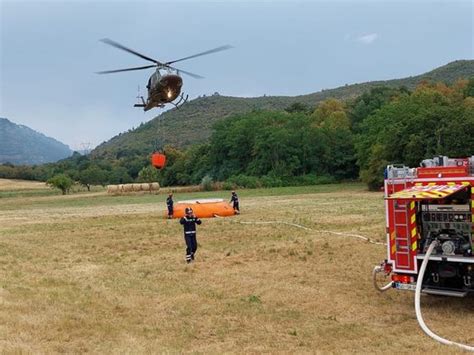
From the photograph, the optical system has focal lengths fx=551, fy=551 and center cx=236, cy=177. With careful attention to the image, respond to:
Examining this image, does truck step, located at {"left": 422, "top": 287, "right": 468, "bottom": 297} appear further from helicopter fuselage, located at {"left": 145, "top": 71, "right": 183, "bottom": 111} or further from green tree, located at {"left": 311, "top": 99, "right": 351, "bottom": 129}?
green tree, located at {"left": 311, "top": 99, "right": 351, "bottom": 129}

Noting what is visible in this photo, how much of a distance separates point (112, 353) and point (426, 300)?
16.9ft

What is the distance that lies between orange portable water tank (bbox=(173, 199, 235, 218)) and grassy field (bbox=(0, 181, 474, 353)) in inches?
324

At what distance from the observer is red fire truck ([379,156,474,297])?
7.88 meters

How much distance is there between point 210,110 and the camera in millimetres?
162500

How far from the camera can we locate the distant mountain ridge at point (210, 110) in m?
131

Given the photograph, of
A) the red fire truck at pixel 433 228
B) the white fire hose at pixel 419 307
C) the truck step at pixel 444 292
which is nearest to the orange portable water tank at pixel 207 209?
the red fire truck at pixel 433 228

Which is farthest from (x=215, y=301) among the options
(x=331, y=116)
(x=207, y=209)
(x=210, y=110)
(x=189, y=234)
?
(x=210, y=110)

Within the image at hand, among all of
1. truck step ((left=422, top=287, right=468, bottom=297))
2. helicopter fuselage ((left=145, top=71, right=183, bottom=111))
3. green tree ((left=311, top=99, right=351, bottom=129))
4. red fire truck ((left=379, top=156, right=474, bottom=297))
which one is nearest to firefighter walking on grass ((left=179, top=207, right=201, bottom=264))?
red fire truck ((left=379, top=156, right=474, bottom=297))

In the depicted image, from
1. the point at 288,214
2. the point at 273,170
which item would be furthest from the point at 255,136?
the point at 288,214

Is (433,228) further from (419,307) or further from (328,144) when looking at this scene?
(328,144)

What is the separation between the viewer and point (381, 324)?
7551 mm

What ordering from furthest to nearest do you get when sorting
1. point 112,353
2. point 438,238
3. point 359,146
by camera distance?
1. point 359,146
2. point 438,238
3. point 112,353

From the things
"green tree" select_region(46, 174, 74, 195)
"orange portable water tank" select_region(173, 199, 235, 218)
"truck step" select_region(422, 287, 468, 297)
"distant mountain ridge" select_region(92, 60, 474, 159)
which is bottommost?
"truck step" select_region(422, 287, 468, 297)

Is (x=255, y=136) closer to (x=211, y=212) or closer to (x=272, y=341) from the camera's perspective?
(x=211, y=212)
